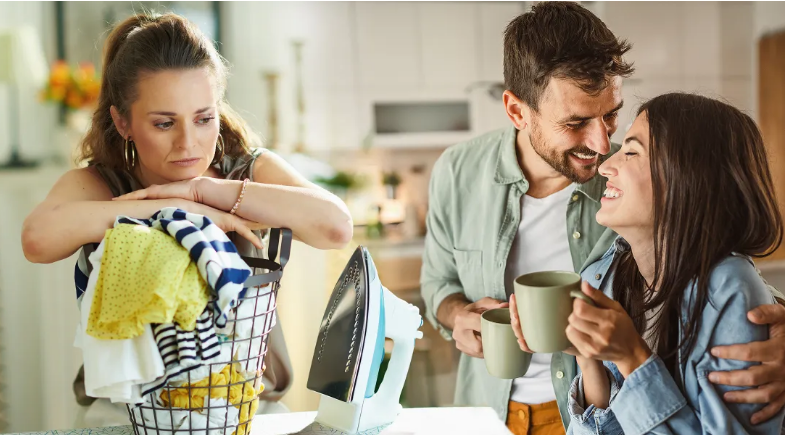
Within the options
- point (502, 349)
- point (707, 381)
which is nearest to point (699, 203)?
point (707, 381)

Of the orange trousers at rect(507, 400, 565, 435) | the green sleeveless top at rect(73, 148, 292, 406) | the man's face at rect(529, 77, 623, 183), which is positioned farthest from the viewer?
the orange trousers at rect(507, 400, 565, 435)

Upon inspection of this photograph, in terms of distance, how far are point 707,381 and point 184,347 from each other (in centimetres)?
68

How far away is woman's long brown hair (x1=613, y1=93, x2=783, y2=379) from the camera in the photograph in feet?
3.36

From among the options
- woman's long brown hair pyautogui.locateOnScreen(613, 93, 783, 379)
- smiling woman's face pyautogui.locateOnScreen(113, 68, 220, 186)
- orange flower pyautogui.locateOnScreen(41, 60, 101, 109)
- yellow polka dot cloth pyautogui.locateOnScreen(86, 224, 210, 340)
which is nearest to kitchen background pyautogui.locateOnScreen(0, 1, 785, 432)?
orange flower pyautogui.locateOnScreen(41, 60, 101, 109)

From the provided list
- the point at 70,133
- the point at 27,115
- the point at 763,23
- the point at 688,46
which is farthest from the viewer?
the point at 688,46

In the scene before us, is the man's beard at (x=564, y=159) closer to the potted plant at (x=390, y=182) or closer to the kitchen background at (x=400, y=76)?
the kitchen background at (x=400, y=76)

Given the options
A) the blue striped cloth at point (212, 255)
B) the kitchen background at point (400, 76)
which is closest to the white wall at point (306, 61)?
the kitchen background at point (400, 76)

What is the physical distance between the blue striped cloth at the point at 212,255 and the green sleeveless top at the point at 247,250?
288 millimetres

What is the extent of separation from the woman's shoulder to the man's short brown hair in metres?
0.44

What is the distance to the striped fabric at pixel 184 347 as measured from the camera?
0.85 metres

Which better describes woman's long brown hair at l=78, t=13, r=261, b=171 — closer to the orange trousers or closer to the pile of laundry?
the pile of laundry

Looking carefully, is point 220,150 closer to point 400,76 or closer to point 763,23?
point 400,76

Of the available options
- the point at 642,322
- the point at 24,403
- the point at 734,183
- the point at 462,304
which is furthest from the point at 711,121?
the point at 24,403

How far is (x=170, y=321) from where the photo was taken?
836mm
